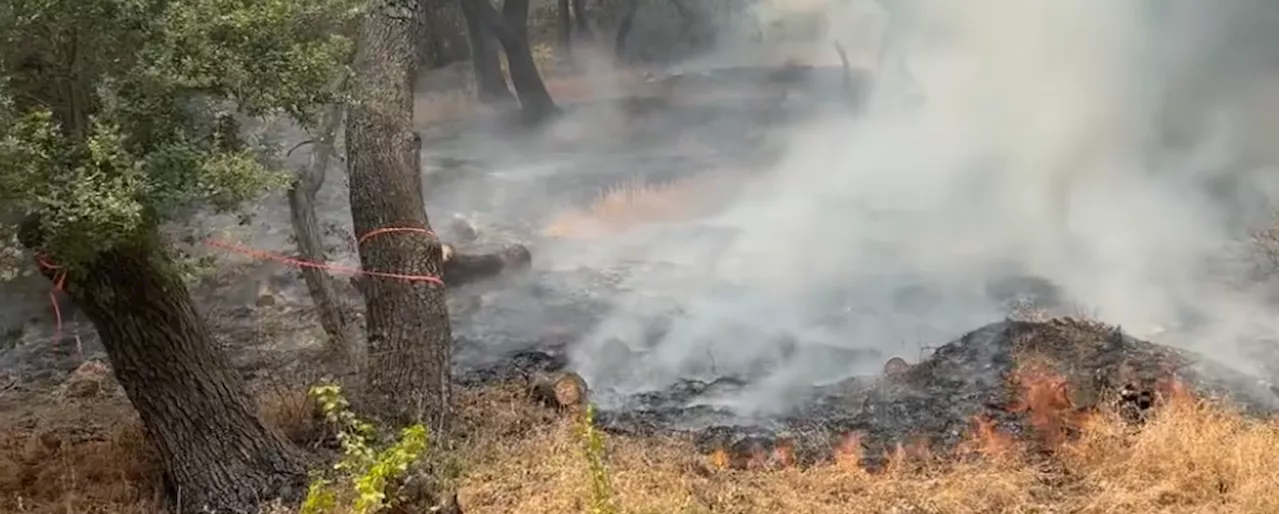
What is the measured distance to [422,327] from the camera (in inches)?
273

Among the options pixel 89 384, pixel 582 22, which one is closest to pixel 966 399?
pixel 89 384

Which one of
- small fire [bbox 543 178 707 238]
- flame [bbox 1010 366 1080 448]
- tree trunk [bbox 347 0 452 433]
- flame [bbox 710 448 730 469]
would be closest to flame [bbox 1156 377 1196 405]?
flame [bbox 1010 366 1080 448]

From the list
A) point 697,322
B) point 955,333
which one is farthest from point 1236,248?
point 697,322

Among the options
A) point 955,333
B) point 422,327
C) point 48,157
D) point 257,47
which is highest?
point 257,47

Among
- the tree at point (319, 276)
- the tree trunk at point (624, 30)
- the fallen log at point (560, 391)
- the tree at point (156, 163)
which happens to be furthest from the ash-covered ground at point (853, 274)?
the tree trunk at point (624, 30)

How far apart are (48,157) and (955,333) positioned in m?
7.56

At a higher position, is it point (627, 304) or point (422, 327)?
point (422, 327)

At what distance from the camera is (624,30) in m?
25.7

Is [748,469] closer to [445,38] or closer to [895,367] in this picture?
[895,367]

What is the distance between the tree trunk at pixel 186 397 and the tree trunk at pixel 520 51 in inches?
544

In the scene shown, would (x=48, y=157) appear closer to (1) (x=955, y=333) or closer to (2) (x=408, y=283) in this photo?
(2) (x=408, y=283)

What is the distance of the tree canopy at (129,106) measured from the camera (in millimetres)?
4547

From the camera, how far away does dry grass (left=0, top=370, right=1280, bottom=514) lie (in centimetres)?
578

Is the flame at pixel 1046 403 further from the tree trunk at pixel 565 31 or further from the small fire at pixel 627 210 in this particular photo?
the tree trunk at pixel 565 31
